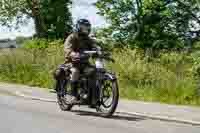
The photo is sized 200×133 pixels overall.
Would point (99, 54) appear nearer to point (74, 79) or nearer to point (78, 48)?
point (78, 48)

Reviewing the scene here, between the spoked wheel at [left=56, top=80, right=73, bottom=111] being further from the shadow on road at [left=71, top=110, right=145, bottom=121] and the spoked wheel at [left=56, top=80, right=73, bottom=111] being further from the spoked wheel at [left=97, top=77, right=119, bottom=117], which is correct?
the spoked wheel at [left=97, top=77, right=119, bottom=117]

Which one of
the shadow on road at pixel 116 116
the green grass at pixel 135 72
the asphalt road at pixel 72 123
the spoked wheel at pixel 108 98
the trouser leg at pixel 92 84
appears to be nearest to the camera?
the asphalt road at pixel 72 123

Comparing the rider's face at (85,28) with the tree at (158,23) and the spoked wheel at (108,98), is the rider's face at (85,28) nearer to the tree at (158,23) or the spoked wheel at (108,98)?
the spoked wheel at (108,98)

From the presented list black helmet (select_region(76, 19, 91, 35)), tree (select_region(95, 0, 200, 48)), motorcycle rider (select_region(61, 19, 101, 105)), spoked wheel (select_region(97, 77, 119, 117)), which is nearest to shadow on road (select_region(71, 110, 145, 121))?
spoked wheel (select_region(97, 77, 119, 117))

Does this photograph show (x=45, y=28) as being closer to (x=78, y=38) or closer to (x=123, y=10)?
(x=123, y=10)

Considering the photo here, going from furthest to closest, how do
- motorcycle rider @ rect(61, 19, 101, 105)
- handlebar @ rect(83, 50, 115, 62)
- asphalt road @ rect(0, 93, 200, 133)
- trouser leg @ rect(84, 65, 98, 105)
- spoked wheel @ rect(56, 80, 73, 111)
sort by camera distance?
spoked wheel @ rect(56, 80, 73, 111) → motorcycle rider @ rect(61, 19, 101, 105) → trouser leg @ rect(84, 65, 98, 105) → handlebar @ rect(83, 50, 115, 62) → asphalt road @ rect(0, 93, 200, 133)

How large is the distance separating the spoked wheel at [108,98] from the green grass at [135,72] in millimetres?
3336

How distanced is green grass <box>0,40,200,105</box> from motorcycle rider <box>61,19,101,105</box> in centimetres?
331

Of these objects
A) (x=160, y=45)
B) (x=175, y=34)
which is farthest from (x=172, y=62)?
(x=175, y=34)

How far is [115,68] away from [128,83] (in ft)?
4.21

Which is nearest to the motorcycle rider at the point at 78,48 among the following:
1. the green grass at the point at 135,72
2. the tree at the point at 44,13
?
the green grass at the point at 135,72

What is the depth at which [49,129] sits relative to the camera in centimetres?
1045

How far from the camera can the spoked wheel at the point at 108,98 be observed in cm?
1180

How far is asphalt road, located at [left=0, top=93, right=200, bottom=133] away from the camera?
10414 millimetres
